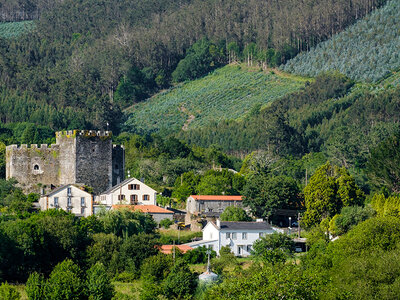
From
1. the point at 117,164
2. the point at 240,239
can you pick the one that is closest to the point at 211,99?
the point at 117,164

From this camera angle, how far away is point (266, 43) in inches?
6545

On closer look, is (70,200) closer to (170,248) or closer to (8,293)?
(170,248)

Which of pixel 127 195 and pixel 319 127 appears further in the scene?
pixel 319 127

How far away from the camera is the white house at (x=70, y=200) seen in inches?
2867

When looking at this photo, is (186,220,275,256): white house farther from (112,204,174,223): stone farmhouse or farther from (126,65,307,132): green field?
(126,65,307,132): green field

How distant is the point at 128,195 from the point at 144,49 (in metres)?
95.7

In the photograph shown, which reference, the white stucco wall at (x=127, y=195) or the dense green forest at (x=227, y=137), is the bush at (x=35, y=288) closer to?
the dense green forest at (x=227, y=137)

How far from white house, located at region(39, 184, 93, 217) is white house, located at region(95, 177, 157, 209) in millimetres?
1376

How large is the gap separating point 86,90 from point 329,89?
35683 mm

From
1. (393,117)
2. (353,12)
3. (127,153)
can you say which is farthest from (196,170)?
(353,12)

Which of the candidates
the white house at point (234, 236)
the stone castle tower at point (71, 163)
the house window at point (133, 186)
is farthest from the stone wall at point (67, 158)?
the white house at point (234, 236)

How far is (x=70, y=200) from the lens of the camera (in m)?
72.8

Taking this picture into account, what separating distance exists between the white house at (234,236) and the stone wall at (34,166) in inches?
604

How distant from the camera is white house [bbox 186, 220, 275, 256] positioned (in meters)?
68.2
